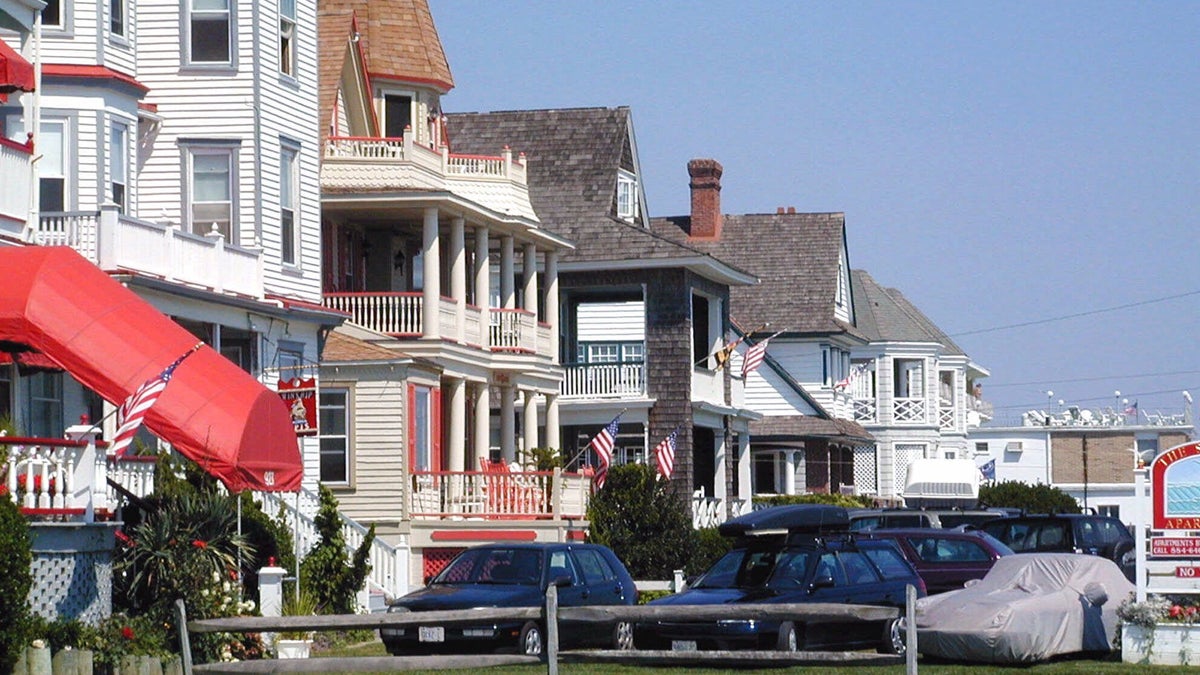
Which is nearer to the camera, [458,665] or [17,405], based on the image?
[458,665]

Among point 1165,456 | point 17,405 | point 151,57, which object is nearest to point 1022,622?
point 1165,456

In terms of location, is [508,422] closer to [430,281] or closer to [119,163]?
[430,281]

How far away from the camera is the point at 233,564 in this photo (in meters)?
25.2

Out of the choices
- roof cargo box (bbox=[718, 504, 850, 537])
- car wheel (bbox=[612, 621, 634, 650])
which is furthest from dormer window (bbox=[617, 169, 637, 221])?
car wheel (bbox=[612, 621, 634, 650])

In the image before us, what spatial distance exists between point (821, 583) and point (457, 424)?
17272 mm

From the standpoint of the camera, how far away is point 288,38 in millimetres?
37031

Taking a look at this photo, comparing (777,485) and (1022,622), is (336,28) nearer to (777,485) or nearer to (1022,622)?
(1022,622)

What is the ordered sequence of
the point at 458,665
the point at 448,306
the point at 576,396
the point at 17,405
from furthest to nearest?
the point at 576,396 < the point at 448,306 < the point at 17,405 < the point at 458,665

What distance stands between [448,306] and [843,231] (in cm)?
2913

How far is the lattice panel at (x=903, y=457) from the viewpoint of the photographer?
74062 mm

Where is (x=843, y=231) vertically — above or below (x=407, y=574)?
above

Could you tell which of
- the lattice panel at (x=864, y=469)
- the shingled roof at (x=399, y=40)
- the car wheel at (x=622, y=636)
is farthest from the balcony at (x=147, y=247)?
the lattice panel at (x=864, y=469)

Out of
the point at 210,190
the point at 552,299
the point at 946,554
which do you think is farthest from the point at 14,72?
the point at 552,299

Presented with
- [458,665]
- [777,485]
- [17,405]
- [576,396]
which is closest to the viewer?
[458,665]
